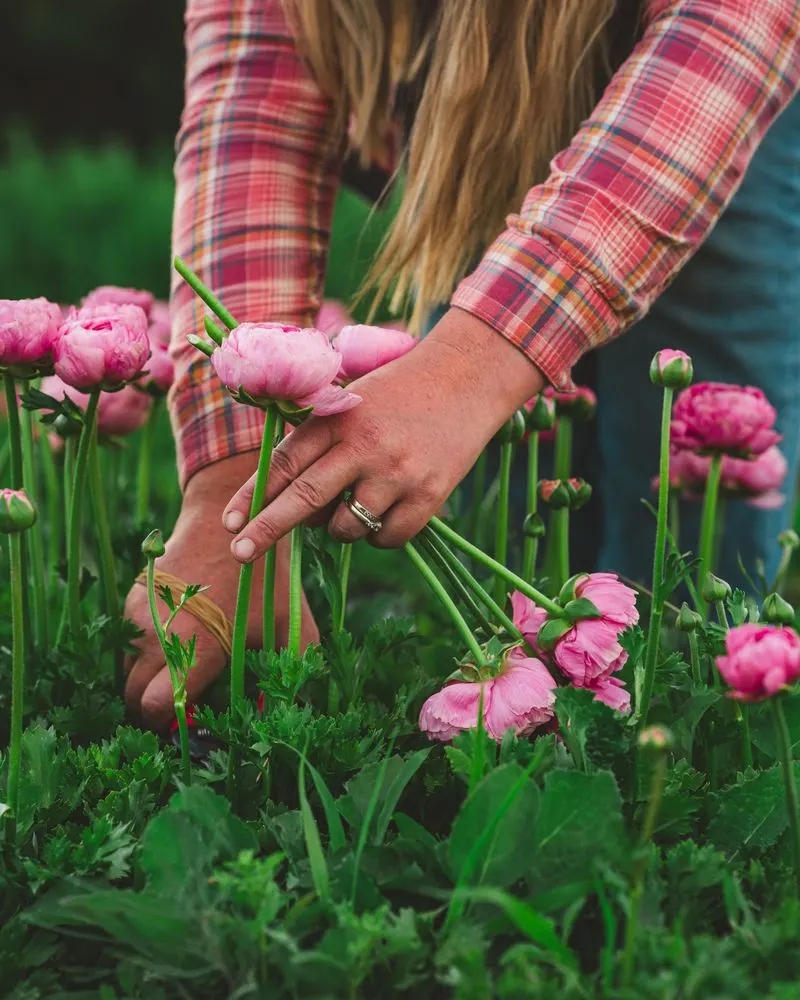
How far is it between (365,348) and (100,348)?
0.64ft

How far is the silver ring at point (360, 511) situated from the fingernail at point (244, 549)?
0.26 feet

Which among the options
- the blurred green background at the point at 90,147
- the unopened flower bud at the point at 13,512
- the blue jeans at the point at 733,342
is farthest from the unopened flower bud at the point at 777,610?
the blurred green background at the point at 90,147

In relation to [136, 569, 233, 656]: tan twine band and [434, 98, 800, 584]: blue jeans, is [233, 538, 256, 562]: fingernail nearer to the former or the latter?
[136, 569, 233, 656]: tan twine band

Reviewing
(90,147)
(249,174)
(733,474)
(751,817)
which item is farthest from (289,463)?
(90,147)

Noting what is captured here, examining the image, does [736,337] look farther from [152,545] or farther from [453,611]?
[152,545]

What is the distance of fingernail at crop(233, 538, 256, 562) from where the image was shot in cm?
75

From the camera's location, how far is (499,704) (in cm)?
75

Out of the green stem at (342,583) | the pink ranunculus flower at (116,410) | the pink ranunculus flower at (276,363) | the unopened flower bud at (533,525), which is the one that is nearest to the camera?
the pink ranunculus flower at (276,363)

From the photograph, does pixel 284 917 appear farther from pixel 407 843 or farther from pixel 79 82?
pixel 79 82

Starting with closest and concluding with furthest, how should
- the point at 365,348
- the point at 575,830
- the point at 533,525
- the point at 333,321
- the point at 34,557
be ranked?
the point at 575,830
the point at 365,348
the point at 533,525
the point at 34,557
the point at 333,321

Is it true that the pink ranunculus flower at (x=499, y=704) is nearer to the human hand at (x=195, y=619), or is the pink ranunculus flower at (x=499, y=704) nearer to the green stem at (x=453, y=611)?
the green stem at (x=453, y=611)

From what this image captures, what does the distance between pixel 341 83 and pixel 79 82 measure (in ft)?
35.8

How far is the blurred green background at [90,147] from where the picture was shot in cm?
429

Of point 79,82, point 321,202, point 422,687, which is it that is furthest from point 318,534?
point 79,82
